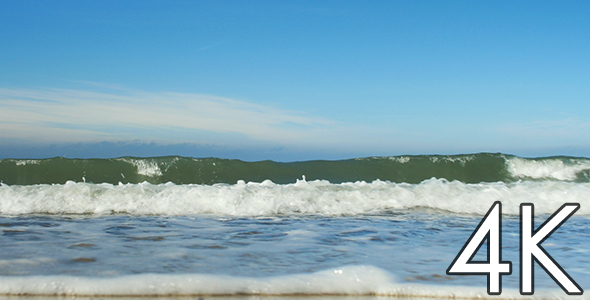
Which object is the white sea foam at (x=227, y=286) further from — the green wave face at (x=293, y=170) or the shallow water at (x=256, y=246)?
the green wave face at (x=293, y=170)

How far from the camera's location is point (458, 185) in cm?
787

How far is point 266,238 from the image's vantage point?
409 centimetres

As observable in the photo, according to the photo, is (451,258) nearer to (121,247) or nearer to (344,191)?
(121,247)

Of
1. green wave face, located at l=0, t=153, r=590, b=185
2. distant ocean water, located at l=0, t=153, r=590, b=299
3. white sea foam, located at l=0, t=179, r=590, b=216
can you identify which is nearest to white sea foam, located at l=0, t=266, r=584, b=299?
distant ocean water, located at l=0, t=153, r=590, b=299

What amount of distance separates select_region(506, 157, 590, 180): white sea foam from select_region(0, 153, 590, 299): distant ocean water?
11.6ft

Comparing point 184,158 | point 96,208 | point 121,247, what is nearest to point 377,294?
point 121,247

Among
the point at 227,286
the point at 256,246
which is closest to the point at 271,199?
the point at 256,246

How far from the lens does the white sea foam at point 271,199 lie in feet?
20.8

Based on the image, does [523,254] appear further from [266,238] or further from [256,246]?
[266,238]

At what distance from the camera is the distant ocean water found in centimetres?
262

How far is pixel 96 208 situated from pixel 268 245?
360 cm

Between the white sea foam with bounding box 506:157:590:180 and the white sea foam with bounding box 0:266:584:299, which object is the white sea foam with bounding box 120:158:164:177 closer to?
the white sea foam with bounding box 506:157:590:180

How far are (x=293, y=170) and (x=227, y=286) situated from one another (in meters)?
9.19

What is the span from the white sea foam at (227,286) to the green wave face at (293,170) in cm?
825
